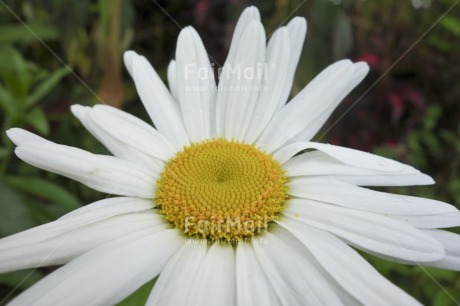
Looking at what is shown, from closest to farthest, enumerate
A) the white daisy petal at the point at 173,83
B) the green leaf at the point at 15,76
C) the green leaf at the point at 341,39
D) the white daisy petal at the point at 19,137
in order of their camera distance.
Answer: the white daisy petal at the point at 19,137
the white daisy petal at the point at 173,83
the green leaf at the point at 15,76
the green leaf at the point at 341,39

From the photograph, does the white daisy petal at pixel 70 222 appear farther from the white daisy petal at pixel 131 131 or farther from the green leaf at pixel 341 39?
the green leaf at pixel 341 39

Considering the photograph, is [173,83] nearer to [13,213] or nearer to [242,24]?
[242,24]

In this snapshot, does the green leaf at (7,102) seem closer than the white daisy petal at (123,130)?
No

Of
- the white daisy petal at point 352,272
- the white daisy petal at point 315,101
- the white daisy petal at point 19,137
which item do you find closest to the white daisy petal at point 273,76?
the white daisy petal at point 315,101

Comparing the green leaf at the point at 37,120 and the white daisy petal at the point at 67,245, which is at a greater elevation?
the green leaf at the point at 37,120

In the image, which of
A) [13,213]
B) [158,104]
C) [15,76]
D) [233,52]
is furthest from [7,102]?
[233,52]

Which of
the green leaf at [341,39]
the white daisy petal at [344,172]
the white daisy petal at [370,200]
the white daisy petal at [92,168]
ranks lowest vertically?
the white daisy petal at [370,200]
